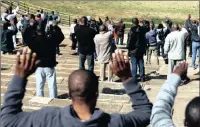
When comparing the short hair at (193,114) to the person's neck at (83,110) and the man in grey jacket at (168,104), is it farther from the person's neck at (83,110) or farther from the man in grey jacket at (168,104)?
the person's neck at (83,110)

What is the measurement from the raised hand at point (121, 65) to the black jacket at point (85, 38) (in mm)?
8643

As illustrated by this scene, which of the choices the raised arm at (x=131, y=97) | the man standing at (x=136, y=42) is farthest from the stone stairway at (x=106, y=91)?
the raised arm at (x=131, y=97)

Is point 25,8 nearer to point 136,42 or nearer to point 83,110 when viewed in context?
point 136,42

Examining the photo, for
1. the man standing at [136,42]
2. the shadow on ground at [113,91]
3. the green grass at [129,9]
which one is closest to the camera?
the shadow on ground at [113,91]

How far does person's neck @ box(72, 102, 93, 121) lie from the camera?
3.17 metres

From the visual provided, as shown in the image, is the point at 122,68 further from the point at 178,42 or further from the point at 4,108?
the point at 178,42

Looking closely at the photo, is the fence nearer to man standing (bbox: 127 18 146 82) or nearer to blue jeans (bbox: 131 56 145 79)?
blue jeans (bbox: 131 56 145 79)

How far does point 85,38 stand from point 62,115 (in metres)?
8.80

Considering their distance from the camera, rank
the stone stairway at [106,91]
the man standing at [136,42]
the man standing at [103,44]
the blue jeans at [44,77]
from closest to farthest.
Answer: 1. the stone stairway at [106,91]
2. the blue jeans at [44,77]
3. the man standing at [103,44]
4. the man standing at [136,42]

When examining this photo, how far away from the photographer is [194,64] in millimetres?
15094

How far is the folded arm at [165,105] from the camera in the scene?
3.08 meters

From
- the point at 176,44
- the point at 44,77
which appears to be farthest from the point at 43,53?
the point at 176,44

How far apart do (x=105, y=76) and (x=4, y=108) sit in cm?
998

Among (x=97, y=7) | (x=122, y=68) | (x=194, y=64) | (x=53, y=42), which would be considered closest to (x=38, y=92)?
(x=53, y=42)
